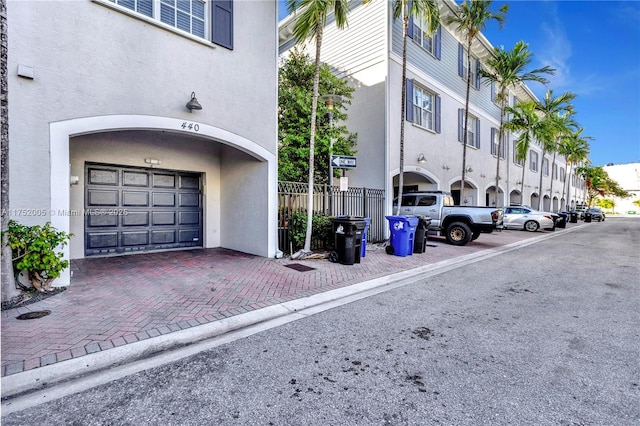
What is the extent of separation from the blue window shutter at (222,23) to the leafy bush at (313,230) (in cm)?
456

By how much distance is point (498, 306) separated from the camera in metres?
4.88

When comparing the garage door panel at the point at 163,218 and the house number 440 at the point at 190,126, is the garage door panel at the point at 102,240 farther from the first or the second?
the house number 440 at the point at 190,126

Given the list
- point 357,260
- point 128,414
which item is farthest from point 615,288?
point 128,414

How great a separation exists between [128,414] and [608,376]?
4091 mm

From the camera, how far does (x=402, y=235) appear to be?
8.97m

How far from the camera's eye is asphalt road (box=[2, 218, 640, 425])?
2.32 meters

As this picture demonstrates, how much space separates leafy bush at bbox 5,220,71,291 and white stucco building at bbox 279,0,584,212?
9707mm

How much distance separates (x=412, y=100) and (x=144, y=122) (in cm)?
1056

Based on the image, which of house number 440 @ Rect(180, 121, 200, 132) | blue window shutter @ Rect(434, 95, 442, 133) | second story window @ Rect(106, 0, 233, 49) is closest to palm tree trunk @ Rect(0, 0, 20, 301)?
house number 440 @ Rect(180, 121, 200, 132)

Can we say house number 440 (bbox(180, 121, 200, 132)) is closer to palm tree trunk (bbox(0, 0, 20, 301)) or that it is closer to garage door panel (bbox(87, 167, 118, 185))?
palm tree trunk (bbox(0, 0, 20, 301))

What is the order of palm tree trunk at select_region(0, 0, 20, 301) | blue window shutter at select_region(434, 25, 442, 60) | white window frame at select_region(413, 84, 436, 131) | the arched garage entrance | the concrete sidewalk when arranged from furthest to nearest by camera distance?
blue window shutter at select_region(434, 25, 442, 60)
white window frame at select_region(413, 84, 436, 131)
the arched garage entrance
palm tree trunk at select_region(0, 0, 20, 301)
the concrete sidewalk

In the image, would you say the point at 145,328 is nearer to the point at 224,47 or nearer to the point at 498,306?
the point at 498,306

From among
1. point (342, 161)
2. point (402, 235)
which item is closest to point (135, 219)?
point (342, 161)

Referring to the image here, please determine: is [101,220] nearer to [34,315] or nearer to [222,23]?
[34,315]
